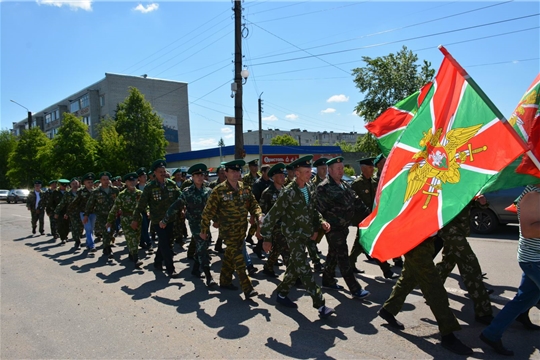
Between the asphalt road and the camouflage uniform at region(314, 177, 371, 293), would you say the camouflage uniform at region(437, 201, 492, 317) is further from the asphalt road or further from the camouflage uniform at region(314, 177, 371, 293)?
the camouflage uniform at region(314, 177, 371, 293)

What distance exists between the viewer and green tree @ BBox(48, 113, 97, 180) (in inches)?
1394

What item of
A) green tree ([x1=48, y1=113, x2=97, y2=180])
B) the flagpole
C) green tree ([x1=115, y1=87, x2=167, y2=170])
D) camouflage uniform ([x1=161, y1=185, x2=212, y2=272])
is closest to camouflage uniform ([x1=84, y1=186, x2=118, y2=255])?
camouflage uniform ([x1=161, y1=185, x2=212, y2=272])

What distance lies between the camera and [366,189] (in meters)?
6.64

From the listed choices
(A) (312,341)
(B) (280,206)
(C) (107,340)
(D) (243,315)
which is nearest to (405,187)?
(B) (280,206)

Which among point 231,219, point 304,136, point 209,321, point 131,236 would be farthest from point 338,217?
point 304,136

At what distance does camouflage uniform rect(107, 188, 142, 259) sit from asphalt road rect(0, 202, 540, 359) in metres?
0.68

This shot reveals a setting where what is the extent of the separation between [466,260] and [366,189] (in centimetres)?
244

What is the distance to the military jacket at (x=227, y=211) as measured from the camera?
5660 millimetres

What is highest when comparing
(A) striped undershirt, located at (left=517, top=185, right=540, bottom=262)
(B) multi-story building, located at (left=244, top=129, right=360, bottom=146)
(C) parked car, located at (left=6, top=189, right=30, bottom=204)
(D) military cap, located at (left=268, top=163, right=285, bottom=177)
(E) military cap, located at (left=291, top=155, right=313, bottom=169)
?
(B) multi-story building, located at (left=244, top=129, right=360, bottom=146)

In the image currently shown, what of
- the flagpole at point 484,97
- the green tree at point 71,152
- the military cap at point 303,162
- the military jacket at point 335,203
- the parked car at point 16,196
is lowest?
the parked car at point 16,196

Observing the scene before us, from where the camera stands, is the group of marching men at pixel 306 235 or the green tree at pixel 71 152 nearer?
the group of marching men at pixel 306 235

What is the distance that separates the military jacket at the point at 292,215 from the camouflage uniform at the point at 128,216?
415 centimetres

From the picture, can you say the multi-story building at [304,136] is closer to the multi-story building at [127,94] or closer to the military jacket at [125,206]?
the multi-story building at [127,94]

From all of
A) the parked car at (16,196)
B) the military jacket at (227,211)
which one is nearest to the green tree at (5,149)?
the parked car at (16,196)
